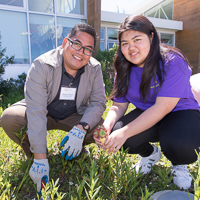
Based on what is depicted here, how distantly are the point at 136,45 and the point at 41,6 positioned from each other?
6.74m

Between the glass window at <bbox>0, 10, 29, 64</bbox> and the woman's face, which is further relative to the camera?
the glass window at <bbox>0, 10, 29, 64</bbox>

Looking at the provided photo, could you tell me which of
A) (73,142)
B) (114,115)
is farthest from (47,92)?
(114,115)

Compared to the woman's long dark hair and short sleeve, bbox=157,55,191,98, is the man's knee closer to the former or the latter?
the woman's long dark hair

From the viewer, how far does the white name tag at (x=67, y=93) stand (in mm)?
2152

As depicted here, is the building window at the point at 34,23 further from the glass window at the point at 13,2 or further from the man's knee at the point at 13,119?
the man's knee at the point at 13,119

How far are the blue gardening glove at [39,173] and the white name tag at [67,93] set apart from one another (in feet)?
2.43

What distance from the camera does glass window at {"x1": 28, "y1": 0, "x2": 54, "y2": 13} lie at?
23.1 ft

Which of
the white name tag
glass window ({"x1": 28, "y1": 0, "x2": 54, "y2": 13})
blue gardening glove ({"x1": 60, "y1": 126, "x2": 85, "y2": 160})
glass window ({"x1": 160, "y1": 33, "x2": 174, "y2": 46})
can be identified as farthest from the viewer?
glass window ({"x1": 160, "y1": 33, "x2": 174, "y2": 46})

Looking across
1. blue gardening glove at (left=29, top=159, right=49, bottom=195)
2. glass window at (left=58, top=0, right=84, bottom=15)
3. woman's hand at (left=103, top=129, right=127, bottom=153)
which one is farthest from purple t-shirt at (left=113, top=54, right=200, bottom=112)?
glass window at (left=58, top=0, right=84, bottom=15)

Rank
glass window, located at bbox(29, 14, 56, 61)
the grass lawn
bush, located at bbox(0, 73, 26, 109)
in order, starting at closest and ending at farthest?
the grass lawn → bush, located at bbox(0, 73, 26, 109) → glass window, located at bbox(29, 14, 56, 61)

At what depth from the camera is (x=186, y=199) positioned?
146cm

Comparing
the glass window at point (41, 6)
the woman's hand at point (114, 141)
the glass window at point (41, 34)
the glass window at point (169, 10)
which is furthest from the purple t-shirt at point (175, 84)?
the glass window at point (169, 10)

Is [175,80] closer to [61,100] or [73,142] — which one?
[73,142]

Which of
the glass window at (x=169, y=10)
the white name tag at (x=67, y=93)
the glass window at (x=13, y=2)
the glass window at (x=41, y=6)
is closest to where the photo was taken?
the white name tag at (x=67, y=93)
